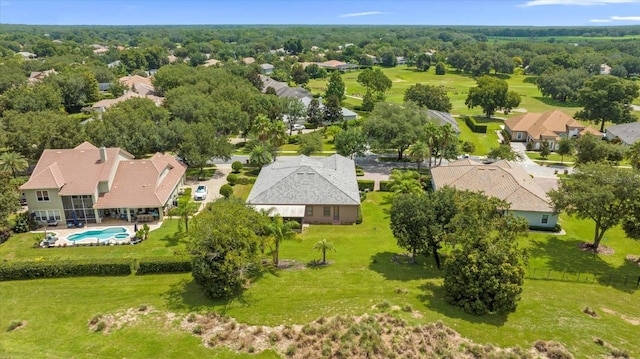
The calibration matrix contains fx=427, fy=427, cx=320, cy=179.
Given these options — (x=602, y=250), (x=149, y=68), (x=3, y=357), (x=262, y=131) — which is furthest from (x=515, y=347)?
(x=149, y=68)

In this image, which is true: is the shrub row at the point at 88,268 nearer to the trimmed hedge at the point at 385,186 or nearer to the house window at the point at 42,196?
the house window at the point at 42,196

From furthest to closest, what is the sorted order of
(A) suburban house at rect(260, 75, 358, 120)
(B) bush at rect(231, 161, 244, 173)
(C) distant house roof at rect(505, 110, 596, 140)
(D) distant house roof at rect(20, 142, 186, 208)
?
1. (A) suburban house at rect(260, 75, 358, 120)
2. (C) distant house roof at rect(505, 110, 596, 140)
3. (B) bush at rect(231, 161, 244, 173)
4. (D) distant house roof at rect(20, 142, 186, 208)

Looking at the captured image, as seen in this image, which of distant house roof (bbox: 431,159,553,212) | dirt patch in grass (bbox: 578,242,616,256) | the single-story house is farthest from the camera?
the single-story house

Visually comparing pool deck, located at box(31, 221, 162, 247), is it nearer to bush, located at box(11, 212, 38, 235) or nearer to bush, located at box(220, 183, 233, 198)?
bush, located at box(11, 212, 38, 235)

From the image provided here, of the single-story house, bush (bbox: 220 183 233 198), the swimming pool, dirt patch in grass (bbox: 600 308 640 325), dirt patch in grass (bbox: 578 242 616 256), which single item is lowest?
dirt patch in grass (bbox: 578 242 616 256)

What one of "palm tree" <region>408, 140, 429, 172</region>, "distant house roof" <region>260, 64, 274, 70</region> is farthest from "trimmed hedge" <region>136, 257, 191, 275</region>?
"distant house roof" <region>260, 64, 274, 70</region>

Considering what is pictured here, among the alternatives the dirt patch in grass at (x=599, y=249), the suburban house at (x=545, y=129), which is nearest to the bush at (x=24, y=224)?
the dirt patch in grass at (x=599, y=249)

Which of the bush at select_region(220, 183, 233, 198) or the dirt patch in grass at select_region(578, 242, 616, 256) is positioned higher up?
the bush at select_region(220, 183, 233, 198)
